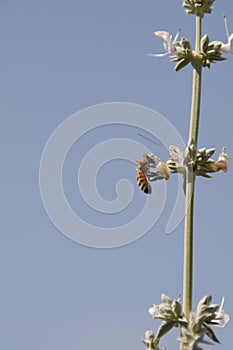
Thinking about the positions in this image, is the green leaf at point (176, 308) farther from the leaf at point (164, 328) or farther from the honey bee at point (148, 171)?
the honey bee at point (148, 171)

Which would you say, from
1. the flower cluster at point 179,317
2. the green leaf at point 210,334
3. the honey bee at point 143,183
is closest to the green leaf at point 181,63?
the honey bee at point 143,183

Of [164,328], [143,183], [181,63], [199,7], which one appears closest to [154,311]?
[164,328]

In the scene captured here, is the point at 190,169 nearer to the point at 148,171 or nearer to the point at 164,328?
the point at 148,171

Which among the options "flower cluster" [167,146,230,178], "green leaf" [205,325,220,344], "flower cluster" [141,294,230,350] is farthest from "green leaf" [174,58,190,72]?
"green leaf" [205,325,220,344]

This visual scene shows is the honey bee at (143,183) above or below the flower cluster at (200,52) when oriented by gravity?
below

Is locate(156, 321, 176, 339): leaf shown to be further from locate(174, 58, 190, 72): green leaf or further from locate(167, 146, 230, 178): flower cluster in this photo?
locate(174, 58, 190, 72): green leaf

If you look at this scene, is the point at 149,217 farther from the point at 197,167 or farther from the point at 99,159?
the point at 99,159

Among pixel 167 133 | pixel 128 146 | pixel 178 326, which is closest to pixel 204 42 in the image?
pixel 167 133
